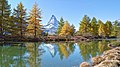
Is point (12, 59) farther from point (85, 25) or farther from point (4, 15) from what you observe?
point (85, 25)

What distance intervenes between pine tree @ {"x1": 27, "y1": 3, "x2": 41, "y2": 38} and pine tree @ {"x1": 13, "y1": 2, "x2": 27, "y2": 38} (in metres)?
1.91

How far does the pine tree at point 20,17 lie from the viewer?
43.6 meters

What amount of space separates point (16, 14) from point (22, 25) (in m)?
2.59

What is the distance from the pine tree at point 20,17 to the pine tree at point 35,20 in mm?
1913

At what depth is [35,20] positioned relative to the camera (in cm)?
4741

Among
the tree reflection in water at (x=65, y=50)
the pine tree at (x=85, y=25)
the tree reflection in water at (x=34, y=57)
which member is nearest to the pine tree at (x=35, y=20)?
the tree reflection in water at (x=65, y=50)

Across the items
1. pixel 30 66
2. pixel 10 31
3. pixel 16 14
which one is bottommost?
pixel 30 66

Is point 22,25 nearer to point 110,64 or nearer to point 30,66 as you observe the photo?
point 30,66

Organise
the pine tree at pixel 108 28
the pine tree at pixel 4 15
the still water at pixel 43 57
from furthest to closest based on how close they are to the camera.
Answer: the pine tree at pixel 108 28 < the pine tree at pixel 4 15 < the still water at pixel 43 57

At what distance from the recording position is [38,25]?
156 ft

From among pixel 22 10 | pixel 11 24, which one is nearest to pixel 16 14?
pixel 22 10

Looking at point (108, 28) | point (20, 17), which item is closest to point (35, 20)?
point (20, 17)

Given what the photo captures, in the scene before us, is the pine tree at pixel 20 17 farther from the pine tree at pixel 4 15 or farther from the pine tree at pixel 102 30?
Answer: the pine tree at pixel 102 30

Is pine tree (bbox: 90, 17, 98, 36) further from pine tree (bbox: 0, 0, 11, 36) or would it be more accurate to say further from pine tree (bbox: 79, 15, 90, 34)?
pine tree (bbox: 0, 0, 11, 36)
